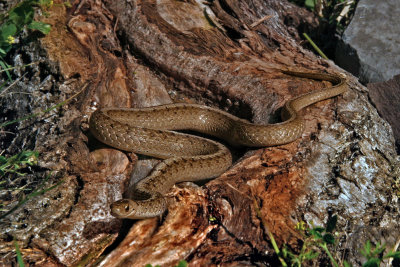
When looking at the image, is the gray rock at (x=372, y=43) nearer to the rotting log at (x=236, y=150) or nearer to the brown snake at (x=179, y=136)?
the rotting log at (x=236, y=150)

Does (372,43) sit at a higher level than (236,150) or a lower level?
higher

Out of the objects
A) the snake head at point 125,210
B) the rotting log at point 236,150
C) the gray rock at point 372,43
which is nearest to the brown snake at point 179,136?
the snake head at point 125,210

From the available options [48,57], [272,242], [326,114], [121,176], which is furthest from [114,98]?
[272,242]

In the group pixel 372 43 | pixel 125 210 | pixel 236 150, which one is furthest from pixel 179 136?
pixel 372 43

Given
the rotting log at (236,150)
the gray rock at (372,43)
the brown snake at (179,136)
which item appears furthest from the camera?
the gray rock at (372,43)

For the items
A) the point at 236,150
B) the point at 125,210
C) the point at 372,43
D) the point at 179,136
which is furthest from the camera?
the point at 372,43

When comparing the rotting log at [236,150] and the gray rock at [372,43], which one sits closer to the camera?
the rotting log at [236,150]

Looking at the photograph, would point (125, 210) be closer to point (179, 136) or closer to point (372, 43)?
point (179, 136)
